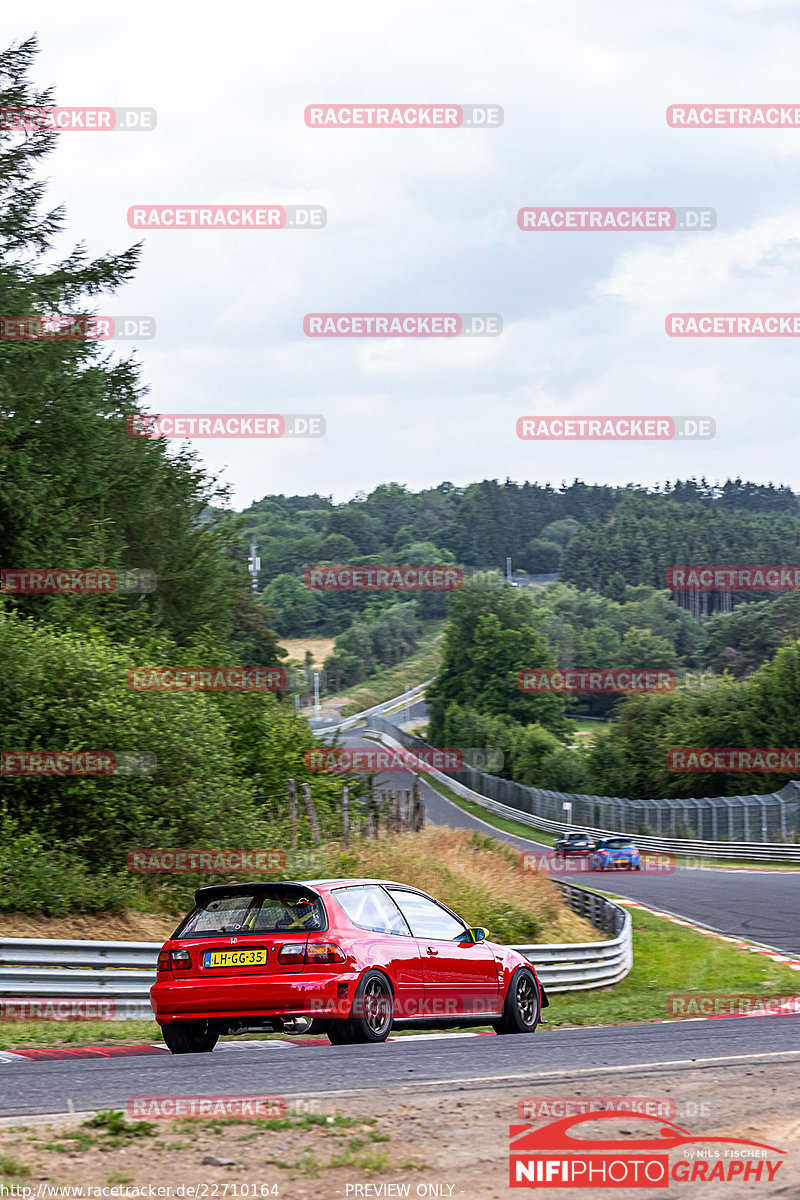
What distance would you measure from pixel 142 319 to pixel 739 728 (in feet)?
154

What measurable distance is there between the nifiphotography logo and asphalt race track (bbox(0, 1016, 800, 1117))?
59.5 inches

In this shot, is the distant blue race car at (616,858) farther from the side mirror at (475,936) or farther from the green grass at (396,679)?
the green grass at (396,679)

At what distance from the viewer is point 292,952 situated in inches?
358

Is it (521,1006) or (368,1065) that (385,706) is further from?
(368,1065)

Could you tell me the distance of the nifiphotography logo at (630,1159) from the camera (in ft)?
17.0

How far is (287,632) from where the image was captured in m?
177
